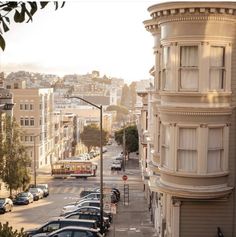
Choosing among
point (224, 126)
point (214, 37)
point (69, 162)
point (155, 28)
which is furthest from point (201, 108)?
point (69, 162)

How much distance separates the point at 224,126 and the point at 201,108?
1.08 meters

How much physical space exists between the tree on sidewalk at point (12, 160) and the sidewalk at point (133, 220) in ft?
30.2

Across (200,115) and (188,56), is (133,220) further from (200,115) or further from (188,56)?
(188,56)

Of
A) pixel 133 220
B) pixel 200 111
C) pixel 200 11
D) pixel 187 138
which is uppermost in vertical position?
pixel 200 11

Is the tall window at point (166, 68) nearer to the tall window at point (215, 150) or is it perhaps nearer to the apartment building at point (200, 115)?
the apartment building at point (200, 115)

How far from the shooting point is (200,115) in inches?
675

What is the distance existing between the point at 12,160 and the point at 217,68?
3291 cm

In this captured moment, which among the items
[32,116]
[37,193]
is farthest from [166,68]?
[32,116]

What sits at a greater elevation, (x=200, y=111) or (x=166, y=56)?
(x=166, y=56)

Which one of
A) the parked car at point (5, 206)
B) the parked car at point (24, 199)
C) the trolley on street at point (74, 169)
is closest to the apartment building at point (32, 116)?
the trolley on street at point (74, 169)

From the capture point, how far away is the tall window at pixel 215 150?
17330 millimetres

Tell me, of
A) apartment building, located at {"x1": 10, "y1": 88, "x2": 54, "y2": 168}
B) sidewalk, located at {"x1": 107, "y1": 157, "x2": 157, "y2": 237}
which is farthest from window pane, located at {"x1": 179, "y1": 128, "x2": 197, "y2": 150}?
apartment building, located at {"x1": 10, "y1": 88, "x2": 54, "y2": 168}

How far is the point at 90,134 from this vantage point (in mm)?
119625

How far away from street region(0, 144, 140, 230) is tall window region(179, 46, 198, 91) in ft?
63.1
